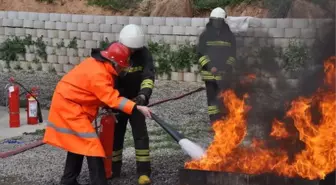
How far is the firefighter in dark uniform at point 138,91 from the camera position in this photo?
256 inches

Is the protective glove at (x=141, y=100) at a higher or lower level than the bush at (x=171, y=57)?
lower

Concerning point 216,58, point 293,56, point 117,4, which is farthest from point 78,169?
point 117,4

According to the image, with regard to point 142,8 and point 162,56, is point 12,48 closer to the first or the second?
point 142,8

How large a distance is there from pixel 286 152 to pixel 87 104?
6.44 feet

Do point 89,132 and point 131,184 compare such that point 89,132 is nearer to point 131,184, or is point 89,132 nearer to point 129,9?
point 131,184

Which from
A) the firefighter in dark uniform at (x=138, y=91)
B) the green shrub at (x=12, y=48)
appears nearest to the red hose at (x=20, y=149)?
the firefighter in dark uniform at (x=138, y=91)

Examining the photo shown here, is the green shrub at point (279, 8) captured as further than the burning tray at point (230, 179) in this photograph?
Yes

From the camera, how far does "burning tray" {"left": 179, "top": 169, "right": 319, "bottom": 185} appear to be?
5.57 metres

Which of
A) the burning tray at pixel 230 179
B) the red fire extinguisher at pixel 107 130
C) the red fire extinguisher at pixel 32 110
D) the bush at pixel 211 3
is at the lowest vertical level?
the burning tray at pixel 230 179

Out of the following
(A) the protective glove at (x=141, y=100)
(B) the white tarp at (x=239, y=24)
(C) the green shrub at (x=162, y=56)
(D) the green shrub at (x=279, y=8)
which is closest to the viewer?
(A) the protective glove at (x=141, y=100)

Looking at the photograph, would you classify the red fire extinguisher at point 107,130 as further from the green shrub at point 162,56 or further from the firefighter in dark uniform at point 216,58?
the green shrub at point 162,56

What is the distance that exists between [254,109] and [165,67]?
7082mm

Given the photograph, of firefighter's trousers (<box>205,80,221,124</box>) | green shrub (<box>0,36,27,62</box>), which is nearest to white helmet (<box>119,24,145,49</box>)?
firefighter's trousers (<box>205,80,221,124</box>)

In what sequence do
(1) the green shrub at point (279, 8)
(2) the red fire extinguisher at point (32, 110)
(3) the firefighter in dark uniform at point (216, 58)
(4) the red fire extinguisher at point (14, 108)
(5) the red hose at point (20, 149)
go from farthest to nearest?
1. (1) the green shrub at point (279, 8)
2. (2) the red fire extinguisher at point (32, 110)
3. (4) the red fire extinguisher at point (14, 108)
4. (3) the firefighter in dark uniform at point (216, 58)
5. (5) the red hose at point (20, 149)
